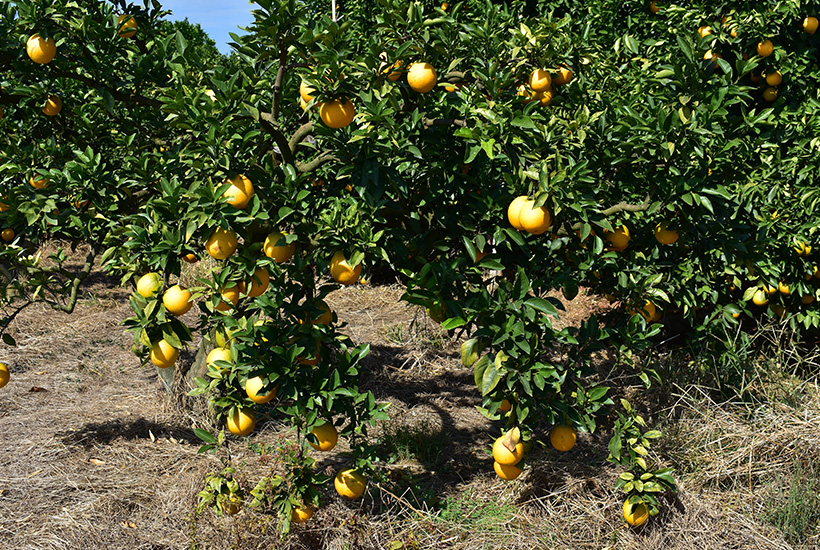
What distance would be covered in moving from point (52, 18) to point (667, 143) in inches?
90.8

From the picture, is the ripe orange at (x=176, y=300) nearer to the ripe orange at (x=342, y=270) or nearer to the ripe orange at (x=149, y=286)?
the ripe orange at (x=149, y=286)

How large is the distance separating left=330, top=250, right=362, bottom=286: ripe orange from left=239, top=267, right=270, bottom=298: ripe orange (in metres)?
0.23

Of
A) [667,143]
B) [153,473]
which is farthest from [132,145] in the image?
[667,143]

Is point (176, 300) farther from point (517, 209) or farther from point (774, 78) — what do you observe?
point (774, 78)

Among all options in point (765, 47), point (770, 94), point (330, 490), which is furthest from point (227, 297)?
point (770, 94)

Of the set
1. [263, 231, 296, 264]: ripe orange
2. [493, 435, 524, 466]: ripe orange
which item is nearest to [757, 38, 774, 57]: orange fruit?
[493, 435, 524, 466]: ripe orange

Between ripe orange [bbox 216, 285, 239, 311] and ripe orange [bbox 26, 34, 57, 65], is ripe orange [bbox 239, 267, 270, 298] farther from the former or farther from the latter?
ripe orange [bbox 26, 34, 57, 65]

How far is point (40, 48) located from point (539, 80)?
1.85m

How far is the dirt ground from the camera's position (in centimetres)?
275

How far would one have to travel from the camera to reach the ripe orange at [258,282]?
2.09 meters

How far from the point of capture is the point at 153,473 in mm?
3346

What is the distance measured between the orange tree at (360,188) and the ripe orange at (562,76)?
0.04 ft

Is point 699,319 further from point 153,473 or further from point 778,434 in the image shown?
point 153,473

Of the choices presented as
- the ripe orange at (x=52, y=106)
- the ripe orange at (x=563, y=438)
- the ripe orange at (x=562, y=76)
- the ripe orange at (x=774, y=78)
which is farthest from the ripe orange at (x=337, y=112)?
the ripe orange at (x=774, y=78)
